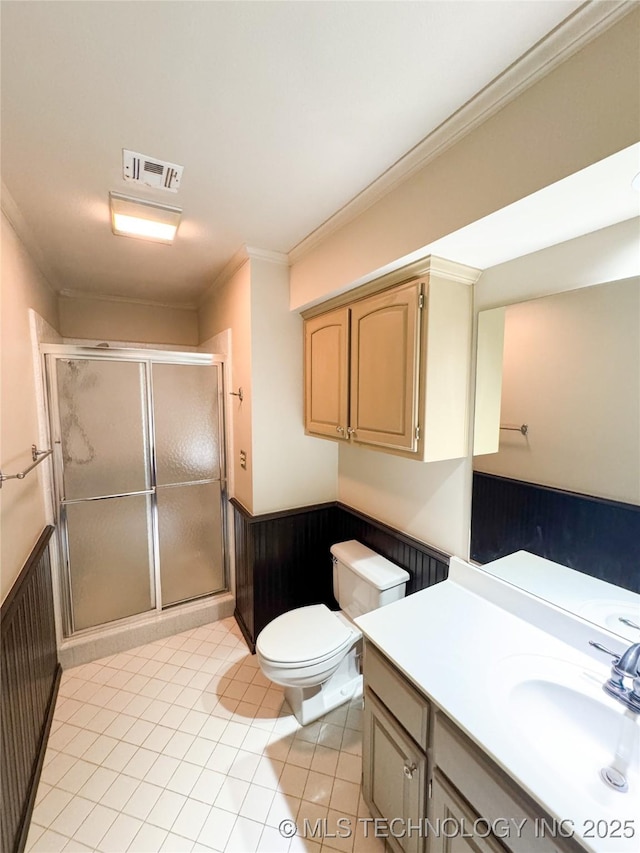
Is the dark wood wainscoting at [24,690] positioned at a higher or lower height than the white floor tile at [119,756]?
higher

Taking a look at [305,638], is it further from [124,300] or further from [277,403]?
[124,300]

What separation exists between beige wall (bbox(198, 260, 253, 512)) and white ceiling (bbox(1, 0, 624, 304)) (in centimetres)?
61

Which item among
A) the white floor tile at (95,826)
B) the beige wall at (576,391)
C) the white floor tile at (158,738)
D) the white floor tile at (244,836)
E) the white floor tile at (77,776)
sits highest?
the beige wall at (576,391)

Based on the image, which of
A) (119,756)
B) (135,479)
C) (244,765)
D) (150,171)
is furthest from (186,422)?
(244,765)

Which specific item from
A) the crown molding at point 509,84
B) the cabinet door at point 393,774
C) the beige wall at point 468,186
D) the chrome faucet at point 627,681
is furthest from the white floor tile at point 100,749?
the crown molding at point 509,84

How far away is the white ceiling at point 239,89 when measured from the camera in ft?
2.53

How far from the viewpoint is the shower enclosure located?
2.12 m

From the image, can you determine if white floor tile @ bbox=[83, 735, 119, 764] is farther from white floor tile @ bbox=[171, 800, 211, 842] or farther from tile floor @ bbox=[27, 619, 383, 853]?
white floor tile @ bbox=[171, 800, 211, 842]

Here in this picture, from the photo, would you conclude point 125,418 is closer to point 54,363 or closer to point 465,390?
point 54,363

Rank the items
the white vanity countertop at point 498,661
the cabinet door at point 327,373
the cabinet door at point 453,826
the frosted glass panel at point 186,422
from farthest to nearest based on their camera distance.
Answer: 1. the frosted glass panel at point 186,422
2. the cabinet door at point 327,373
3. the cabinet door at point 453,826
4. the white vanity countertop at point 498,661

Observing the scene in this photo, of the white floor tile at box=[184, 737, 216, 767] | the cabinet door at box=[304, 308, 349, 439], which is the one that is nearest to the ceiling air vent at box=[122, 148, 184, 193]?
the cabinet door at box=[304, 308, 349, 439]

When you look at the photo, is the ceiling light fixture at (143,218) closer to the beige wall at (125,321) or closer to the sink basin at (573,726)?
the beige wall at (125,321)

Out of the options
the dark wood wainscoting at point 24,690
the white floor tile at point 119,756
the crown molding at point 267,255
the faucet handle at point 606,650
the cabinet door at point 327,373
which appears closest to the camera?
the faucet handle at point 606,650

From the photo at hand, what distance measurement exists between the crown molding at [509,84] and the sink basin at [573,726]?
153 cm
